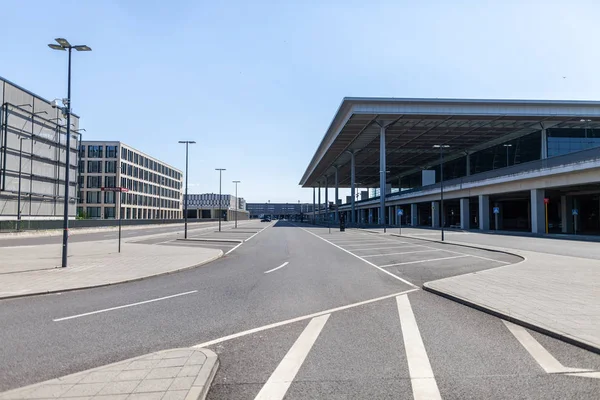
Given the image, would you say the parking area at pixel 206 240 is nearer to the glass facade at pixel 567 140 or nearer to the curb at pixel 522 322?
the curb at pixel 522 322

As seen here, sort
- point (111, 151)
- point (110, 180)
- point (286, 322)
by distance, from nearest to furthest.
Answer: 1. point (286, 322)
2. point (110, 180)
3. point (111, 151)

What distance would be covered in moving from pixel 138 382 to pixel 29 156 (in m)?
53.7

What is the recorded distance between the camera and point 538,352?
526cm

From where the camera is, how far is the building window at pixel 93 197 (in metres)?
85.6

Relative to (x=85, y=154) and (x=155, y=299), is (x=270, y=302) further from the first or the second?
(x=85, y=154)

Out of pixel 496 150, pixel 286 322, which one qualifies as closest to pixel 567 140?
pixel 496 150

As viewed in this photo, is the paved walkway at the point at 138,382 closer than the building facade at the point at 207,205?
Yes

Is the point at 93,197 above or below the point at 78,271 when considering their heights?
above

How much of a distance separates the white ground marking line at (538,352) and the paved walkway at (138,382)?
3957 millimetres

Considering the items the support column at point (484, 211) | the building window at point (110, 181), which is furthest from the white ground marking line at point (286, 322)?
the building window at point (110, 181)

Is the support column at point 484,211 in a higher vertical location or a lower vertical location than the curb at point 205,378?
higher

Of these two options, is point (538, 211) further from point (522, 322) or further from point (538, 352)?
point (538, 352)

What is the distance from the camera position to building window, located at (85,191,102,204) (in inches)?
3370

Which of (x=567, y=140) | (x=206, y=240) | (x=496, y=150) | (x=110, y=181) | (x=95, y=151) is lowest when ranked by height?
(x=206, y=240)
